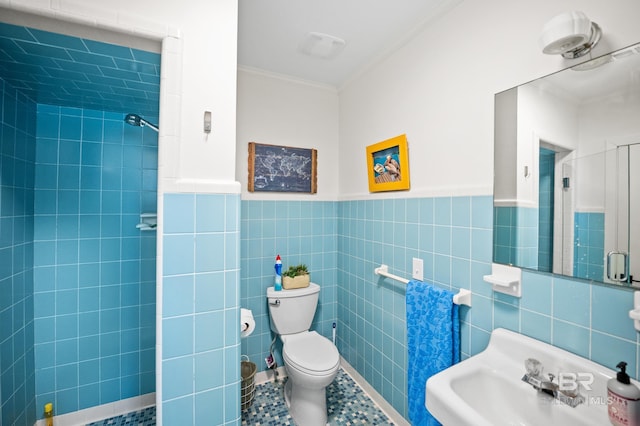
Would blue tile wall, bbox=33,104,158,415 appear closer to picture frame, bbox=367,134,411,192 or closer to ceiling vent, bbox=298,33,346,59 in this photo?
ceiling vent, bbox=298,33,346,59

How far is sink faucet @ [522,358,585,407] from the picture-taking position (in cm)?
85

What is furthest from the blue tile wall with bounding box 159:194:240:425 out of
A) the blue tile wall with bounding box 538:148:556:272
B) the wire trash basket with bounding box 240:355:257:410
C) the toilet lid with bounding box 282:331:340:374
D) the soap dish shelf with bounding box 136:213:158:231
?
the blue tile wall with bounding box 538:148:556:272

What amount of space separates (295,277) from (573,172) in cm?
167

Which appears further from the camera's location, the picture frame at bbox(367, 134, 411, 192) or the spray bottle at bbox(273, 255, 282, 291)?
the spray bottle at bbox(273, 255, 282, 291)

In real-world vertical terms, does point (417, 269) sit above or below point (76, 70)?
below

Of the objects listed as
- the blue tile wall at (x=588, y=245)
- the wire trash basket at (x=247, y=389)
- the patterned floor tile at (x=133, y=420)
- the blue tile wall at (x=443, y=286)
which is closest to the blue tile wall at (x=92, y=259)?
the patterned floor tile at (x=133, y=420)

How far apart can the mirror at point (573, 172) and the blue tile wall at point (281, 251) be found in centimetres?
140

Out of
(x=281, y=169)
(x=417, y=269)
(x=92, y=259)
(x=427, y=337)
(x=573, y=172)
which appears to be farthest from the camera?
(x=281, y=169)

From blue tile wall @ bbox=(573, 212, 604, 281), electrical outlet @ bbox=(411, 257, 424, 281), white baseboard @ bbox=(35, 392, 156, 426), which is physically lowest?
white baseboard @ bbox=(35, 392, 156, 426)

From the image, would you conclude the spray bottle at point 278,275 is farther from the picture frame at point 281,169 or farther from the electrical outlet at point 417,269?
the electrical outlet at point 417,269

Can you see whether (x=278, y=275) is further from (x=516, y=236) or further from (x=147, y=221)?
(x=516, y=236)

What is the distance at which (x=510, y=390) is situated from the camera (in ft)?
3.22

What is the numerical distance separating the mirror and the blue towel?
350 mm

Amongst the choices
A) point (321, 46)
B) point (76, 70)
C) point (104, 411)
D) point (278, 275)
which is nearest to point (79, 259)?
point (104, 411)
